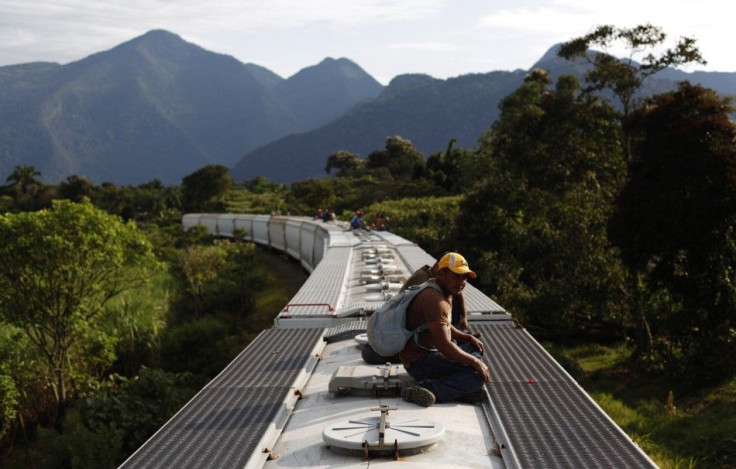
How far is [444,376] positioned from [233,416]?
1571mm

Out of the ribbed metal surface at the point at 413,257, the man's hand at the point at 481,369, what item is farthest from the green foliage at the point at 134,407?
the man's hand at the point at 481,369

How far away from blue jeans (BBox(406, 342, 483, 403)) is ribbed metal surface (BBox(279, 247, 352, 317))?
3.12 meters

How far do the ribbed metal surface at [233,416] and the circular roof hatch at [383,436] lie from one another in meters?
0.46

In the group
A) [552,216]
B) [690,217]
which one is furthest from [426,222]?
[690,217]

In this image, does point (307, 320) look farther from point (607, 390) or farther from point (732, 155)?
point (732, 155)

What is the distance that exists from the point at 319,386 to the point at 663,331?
1099 cm

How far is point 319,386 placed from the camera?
19.3 feet

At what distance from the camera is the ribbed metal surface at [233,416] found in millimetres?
4121

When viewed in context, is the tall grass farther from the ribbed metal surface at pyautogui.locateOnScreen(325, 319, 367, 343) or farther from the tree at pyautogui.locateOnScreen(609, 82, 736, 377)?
the ribbed metal surface at pyautogui.locateOnScreen(325, 319, 367, 343)

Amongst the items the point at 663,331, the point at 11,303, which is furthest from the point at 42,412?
the point at 663,331

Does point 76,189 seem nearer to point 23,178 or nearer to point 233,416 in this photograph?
point 23,178

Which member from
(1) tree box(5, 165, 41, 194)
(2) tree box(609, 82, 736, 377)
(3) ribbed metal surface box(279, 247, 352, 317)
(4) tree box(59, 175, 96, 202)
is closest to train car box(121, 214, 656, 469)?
(3) ribbed metal surface box(279, 247, 352, 317)

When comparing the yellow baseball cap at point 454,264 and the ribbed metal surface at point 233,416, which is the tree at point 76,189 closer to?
the ribbed metal surface at point 233,416

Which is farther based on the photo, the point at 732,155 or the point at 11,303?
the point at 11,303
